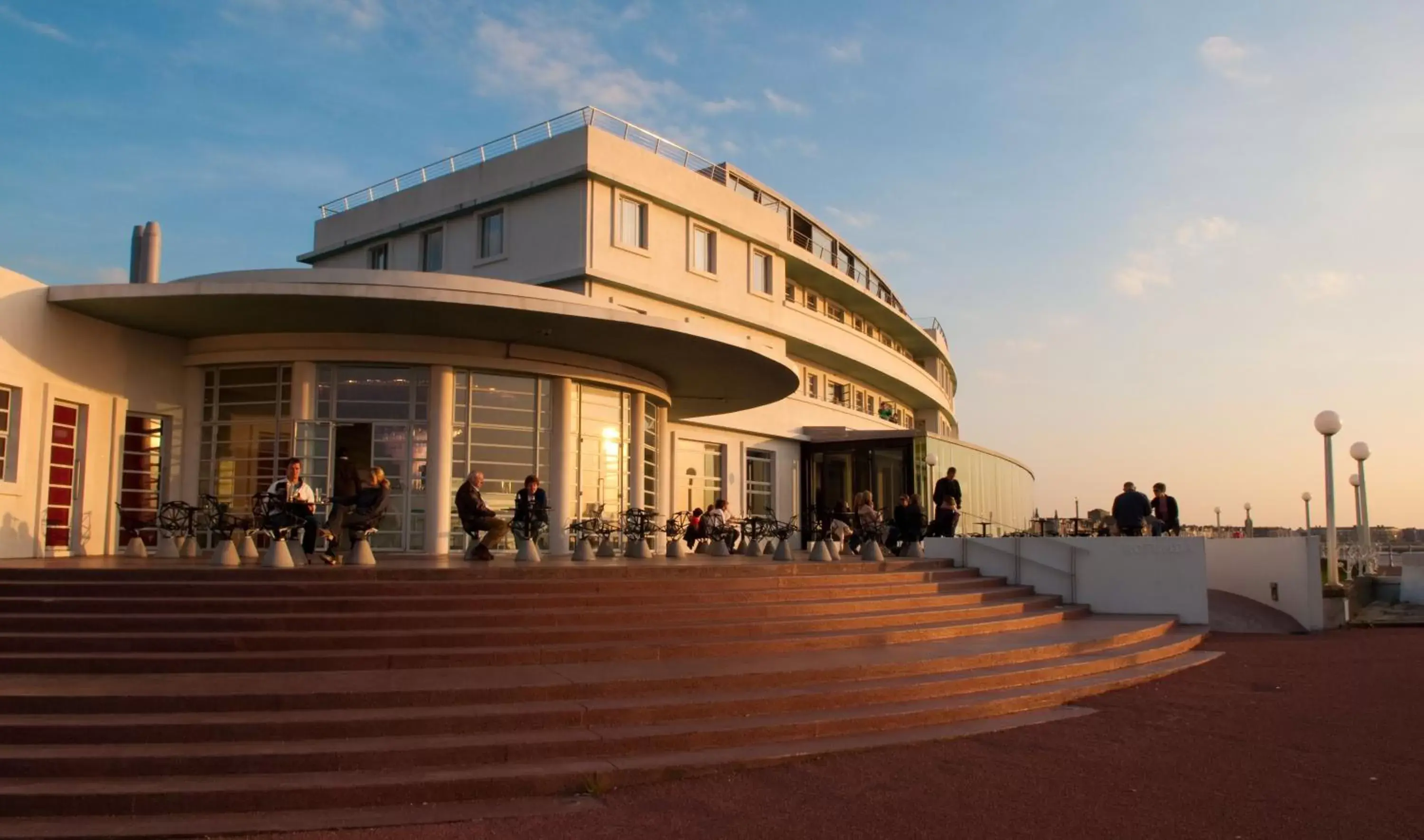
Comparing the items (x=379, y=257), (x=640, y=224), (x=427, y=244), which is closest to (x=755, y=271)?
(x=640, y=224)

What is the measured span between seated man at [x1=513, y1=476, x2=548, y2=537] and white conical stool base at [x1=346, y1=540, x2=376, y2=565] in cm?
261

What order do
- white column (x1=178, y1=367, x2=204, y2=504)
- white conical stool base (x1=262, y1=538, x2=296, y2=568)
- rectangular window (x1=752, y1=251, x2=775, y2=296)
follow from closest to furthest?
white conical stool base (x1=262, y1=538, x2=296, y2=568)
white column (x1=178, y1=367, x2=204, y2=504)
rectangular window (x1=752, y1=251, x2=775, y2=296)

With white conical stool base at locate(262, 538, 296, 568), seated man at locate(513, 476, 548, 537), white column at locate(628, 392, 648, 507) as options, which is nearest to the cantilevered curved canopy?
white column at locate(628, 392, 648, 507)

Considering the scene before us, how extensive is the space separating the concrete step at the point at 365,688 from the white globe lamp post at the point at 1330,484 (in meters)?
12.3

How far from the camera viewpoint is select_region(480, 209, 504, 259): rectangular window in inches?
1126

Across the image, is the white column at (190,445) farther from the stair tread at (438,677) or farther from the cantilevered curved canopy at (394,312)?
the stair tread at (438,677)

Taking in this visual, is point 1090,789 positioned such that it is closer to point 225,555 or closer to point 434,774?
point 434,774

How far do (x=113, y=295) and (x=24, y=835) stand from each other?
10559mm

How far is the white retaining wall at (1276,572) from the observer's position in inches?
725

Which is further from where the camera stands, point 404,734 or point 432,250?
point 432,250

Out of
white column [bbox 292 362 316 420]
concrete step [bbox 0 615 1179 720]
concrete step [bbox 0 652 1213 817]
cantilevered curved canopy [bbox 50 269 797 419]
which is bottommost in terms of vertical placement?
concrete step [bbox 0 652 1213 817]

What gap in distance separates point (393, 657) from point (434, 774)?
2.53 meters

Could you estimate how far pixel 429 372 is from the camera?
1767cm

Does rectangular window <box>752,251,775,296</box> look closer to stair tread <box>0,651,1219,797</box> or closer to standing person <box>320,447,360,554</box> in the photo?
standing person <box>320,447,360,554</box>
